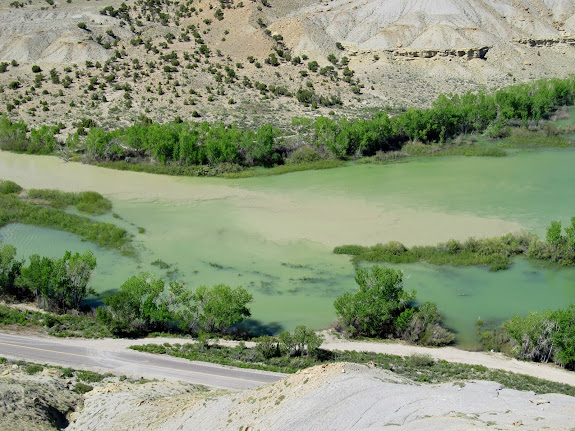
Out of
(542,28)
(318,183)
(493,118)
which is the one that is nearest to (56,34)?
(318,183)

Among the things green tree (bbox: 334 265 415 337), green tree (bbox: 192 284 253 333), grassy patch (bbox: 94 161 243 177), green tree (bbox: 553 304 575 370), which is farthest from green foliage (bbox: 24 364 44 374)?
grassy patch (bbox: 94 161 243 177)

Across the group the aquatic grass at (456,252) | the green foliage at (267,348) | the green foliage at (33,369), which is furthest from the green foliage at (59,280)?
the aquatic grass at (456,252)

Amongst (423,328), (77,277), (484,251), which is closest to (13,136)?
(77,277)

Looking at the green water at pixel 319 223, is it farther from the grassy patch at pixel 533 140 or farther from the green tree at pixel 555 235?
the grassy patch at pixel 533 140

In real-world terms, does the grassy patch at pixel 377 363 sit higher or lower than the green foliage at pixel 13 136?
lower

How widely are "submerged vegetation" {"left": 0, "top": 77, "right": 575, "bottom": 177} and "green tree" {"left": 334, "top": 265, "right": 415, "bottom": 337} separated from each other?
25.6 m

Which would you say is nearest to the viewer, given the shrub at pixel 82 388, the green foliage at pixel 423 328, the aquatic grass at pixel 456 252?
the shrub at pixel 82 388

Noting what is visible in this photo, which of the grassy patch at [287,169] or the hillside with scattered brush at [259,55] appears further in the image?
the hillside with scattered brush at [259,55]

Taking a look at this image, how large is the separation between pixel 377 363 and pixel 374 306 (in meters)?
3.88

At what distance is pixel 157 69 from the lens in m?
71.8

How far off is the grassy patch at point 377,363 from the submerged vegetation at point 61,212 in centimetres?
1395

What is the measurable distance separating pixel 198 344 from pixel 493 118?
167 ft

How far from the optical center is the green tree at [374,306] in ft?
97.2

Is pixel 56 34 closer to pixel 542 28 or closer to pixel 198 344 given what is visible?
pixel 198 344
